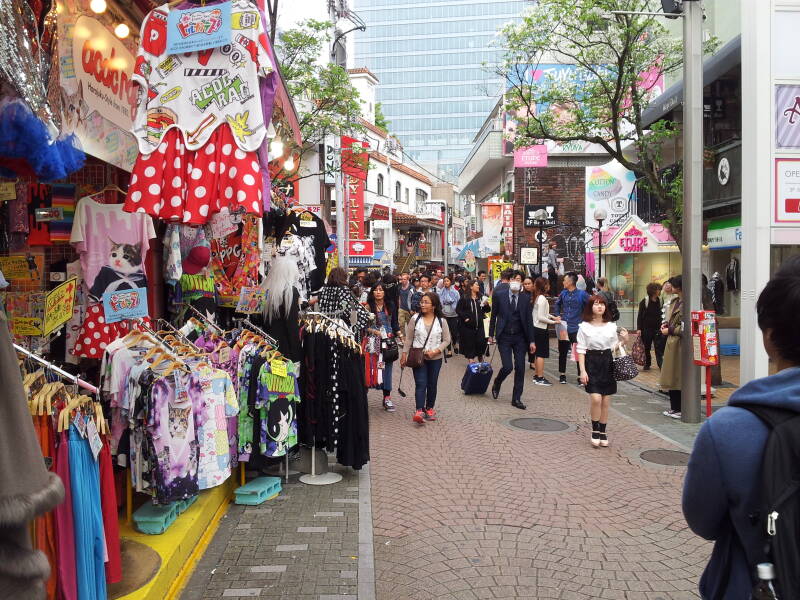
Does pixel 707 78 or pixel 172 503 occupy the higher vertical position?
pixel 707 78

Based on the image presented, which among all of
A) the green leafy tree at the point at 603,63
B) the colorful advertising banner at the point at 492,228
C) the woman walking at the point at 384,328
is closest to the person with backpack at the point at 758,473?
the woman walking at the point at 384,328

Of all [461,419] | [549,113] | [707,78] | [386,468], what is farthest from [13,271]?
[707,78]

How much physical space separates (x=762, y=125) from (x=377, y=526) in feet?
23.8

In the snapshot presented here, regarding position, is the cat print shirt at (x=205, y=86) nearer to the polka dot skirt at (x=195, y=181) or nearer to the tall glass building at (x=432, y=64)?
the polka dot skirt at (x=195, y=181)

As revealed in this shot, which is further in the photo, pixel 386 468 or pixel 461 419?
pixel 461 419

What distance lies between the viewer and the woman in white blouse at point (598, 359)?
7.61m

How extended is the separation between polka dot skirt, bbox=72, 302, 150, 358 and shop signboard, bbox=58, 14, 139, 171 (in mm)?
1194

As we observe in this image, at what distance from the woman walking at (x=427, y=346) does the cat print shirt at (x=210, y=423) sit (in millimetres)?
4323

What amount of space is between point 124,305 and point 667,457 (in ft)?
19.8

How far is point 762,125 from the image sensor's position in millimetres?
8453

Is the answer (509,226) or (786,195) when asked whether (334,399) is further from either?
(509,226)

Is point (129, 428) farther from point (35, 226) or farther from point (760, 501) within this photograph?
point (760, 501)

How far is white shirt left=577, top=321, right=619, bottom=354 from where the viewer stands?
769 cm

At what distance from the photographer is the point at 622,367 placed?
7625 millimetres
